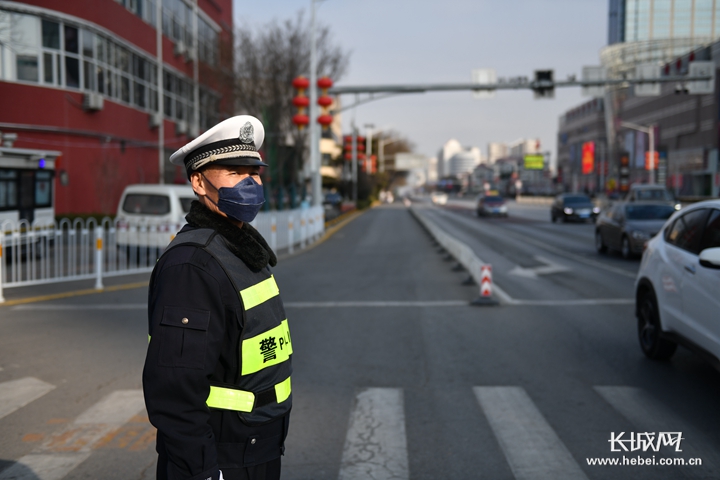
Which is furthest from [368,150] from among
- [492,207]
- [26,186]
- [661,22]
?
[661,22]

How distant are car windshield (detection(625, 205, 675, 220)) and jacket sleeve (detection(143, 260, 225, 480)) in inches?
706

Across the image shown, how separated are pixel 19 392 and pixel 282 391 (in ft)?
15.5

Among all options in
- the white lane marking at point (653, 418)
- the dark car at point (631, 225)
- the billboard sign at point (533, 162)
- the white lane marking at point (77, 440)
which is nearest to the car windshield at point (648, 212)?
the dark car at point (631, 225)

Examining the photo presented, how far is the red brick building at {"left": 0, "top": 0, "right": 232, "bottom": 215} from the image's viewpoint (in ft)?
77.6

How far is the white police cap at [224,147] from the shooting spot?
8.05ft

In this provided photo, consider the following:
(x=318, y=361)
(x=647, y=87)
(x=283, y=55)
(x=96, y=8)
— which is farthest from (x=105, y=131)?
(x=318, y=361)

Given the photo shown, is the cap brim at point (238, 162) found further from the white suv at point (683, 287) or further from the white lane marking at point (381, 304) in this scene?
the white lane marking at point (381, 304)

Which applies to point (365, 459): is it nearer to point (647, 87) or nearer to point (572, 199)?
point (647, 87)

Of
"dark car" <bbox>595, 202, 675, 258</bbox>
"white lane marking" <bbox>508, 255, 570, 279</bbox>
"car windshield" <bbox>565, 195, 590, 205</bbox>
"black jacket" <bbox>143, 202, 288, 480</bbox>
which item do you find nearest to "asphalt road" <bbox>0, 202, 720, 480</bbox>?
"black jacket" <bbox>143, 202, 288, 480</bbox>

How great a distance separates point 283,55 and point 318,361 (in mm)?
25744

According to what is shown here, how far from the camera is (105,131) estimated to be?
27453mm

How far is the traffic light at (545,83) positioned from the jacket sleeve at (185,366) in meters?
23.8

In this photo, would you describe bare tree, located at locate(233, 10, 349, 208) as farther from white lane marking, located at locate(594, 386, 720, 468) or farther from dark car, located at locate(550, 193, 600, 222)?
white lane marking, located at locate(594, 386, 720, 468)

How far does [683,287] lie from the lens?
6383 millimetres
